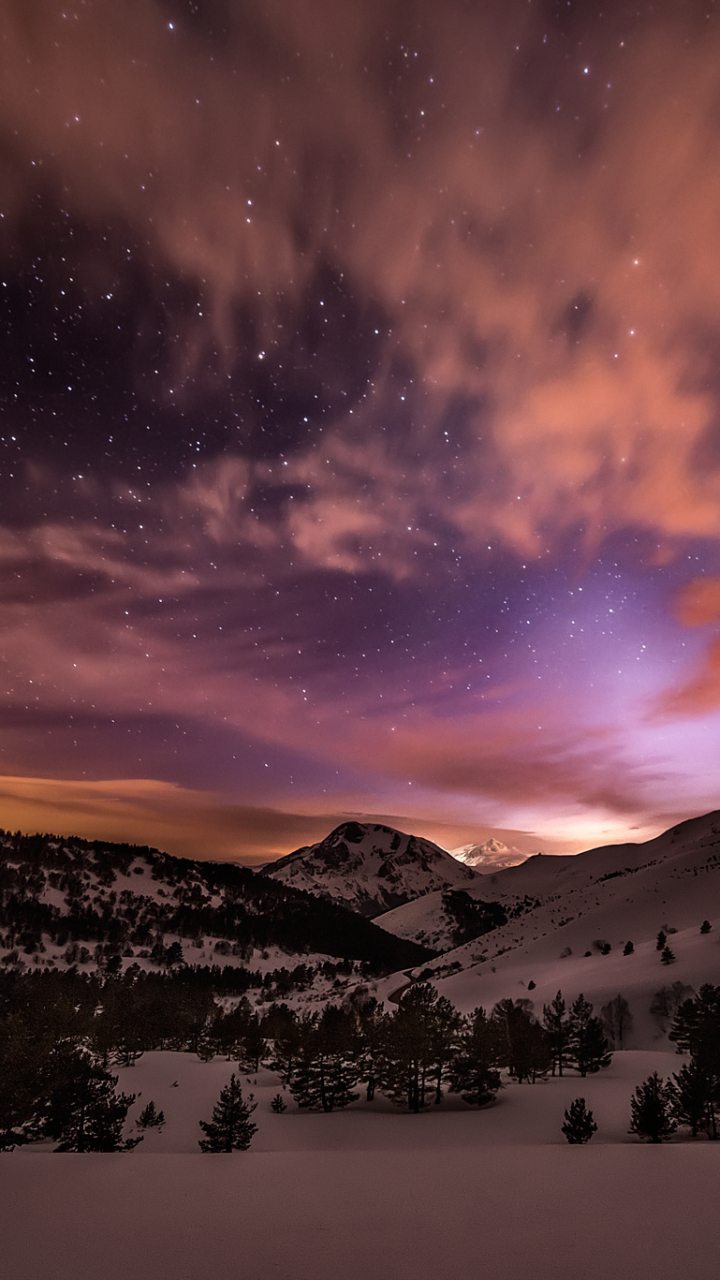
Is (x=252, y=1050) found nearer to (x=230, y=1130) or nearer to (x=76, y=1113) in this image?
(x=76, y=1113)

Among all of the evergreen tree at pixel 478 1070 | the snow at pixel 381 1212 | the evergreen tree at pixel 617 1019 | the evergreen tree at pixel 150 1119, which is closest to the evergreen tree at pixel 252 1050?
the evergreen tree at pixel 150 1119

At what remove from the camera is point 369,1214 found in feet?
43.0

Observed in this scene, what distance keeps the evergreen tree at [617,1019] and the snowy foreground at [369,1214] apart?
148ft

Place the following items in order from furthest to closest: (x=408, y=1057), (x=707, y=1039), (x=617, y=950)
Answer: (x=617, y=950)
(x=408, y=1057)
(x=707, y=1039)

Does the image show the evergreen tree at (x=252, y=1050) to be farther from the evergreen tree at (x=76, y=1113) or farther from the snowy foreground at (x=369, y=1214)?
the snowy foreground at (x=369, y=1214)

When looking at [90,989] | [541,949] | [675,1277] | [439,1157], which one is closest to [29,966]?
[90,989]

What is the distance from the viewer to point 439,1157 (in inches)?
739

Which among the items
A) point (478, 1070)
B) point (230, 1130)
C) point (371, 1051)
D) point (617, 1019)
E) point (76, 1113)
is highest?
point (478, 1070)

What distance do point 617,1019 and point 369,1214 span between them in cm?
5677

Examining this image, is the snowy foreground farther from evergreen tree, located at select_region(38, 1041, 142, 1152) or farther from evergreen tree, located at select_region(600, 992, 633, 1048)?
evergreen tree, located at select_region(600, 992, 633, 1048)

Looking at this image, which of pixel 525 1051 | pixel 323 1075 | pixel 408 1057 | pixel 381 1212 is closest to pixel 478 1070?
pixel 408 1057

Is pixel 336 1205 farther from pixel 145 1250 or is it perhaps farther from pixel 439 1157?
pixel 439 1157

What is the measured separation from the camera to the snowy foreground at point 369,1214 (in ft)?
34.3

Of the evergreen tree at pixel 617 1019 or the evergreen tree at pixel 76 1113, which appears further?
the evergreen tree at pixel 617 1019
